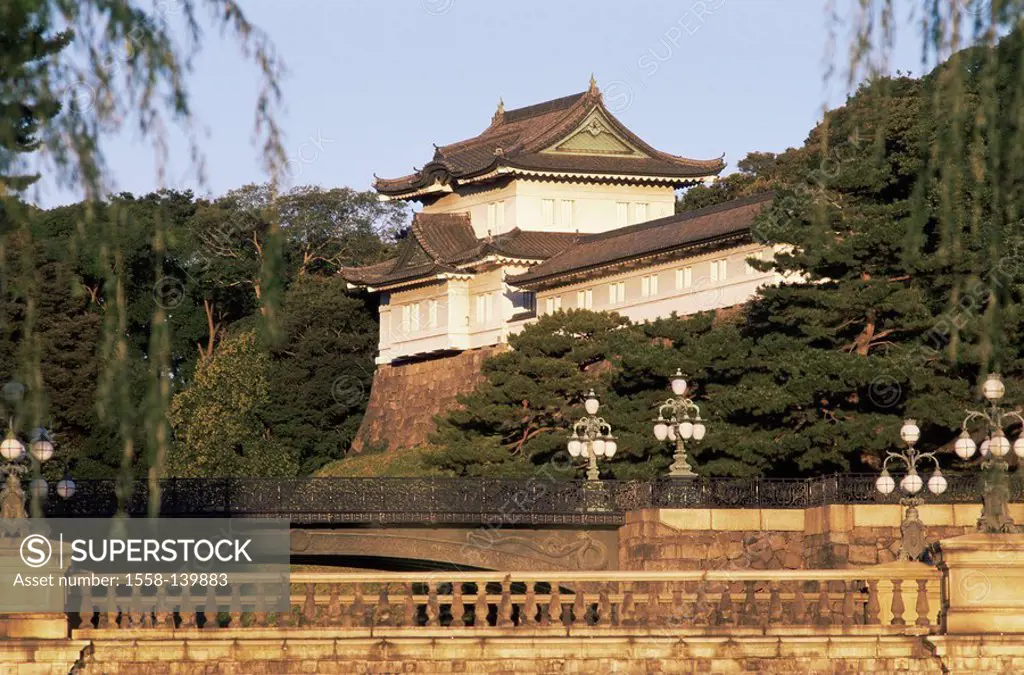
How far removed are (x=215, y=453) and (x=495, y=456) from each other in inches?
709

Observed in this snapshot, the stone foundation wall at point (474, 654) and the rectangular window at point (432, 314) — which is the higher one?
the rectangular window at point (432, 314)

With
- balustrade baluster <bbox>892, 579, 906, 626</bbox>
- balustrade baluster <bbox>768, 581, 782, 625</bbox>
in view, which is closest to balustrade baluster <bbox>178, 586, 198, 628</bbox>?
balustrade baluster <bbox>768, 581, 782, 625</bbox>

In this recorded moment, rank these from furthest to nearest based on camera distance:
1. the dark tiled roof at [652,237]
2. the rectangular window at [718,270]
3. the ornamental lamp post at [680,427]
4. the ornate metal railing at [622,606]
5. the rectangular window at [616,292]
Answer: the rectangular window at [616,292] < the rectangular window at [718,270] < the dark tiled roof at [652,237] < the ornamental lamp post at [680,427] < the ornate metal railing at [622,606]

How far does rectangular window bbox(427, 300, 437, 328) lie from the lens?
79.1 meters

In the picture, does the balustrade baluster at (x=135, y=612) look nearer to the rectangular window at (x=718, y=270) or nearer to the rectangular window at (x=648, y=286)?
the rectangular window at (x=718, y=270)

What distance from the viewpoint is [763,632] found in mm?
25359

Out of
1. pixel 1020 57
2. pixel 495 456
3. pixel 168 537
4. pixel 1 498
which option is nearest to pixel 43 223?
pixel 1020 57

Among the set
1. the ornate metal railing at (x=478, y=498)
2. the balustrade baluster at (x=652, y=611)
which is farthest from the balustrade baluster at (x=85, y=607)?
the ornate metal railing at (x=478, y=498)

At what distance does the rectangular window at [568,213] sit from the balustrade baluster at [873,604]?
5354 cm

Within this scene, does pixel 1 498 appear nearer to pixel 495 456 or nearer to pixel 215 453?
pixel 495 456

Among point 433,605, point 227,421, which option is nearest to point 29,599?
point 433,605

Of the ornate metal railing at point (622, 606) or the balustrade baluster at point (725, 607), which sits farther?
the balustrade baluster at point (725, 607)

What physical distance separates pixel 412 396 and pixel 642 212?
10798mm

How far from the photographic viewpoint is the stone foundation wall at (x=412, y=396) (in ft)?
251
